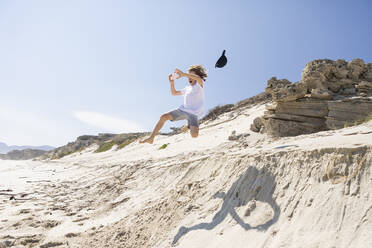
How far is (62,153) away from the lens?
28031 millimetres

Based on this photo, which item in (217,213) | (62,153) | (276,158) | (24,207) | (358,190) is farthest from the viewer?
(62,153)

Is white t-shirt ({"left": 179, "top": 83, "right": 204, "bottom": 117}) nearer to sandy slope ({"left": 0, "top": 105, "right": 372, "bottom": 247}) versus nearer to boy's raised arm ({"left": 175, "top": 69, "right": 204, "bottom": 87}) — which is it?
boy's raised arm ({"left": 175, "top": 69, "right": 204, "bottom": 87})

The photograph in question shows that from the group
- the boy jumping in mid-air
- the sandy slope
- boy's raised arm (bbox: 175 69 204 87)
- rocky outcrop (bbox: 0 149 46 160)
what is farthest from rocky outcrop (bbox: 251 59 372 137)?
rocky outcrop (bbox: 0 149 46 160)

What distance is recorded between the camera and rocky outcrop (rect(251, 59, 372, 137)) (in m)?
8.22

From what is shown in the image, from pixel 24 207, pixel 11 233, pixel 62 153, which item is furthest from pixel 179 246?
pixel 62 153

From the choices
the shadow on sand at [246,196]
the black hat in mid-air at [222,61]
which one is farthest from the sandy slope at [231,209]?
the black hat in mid-air at [222,61]

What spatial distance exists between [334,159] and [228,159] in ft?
5.69

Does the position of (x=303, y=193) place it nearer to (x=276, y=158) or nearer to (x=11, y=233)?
(x=276, y=158)

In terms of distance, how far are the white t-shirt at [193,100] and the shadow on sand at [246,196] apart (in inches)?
67.0

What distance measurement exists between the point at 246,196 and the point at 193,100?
7.20ft

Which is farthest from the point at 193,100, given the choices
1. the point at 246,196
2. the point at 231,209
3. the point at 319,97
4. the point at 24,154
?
the point at 24,154

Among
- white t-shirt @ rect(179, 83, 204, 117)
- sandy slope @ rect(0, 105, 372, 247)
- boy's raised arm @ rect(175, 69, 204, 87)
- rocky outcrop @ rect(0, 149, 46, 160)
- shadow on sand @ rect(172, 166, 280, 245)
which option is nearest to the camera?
sandy slope @ rect(0, 105, 372, 247)

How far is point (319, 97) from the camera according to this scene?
8.56 metres

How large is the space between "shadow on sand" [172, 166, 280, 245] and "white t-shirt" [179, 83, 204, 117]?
1.70 meters
